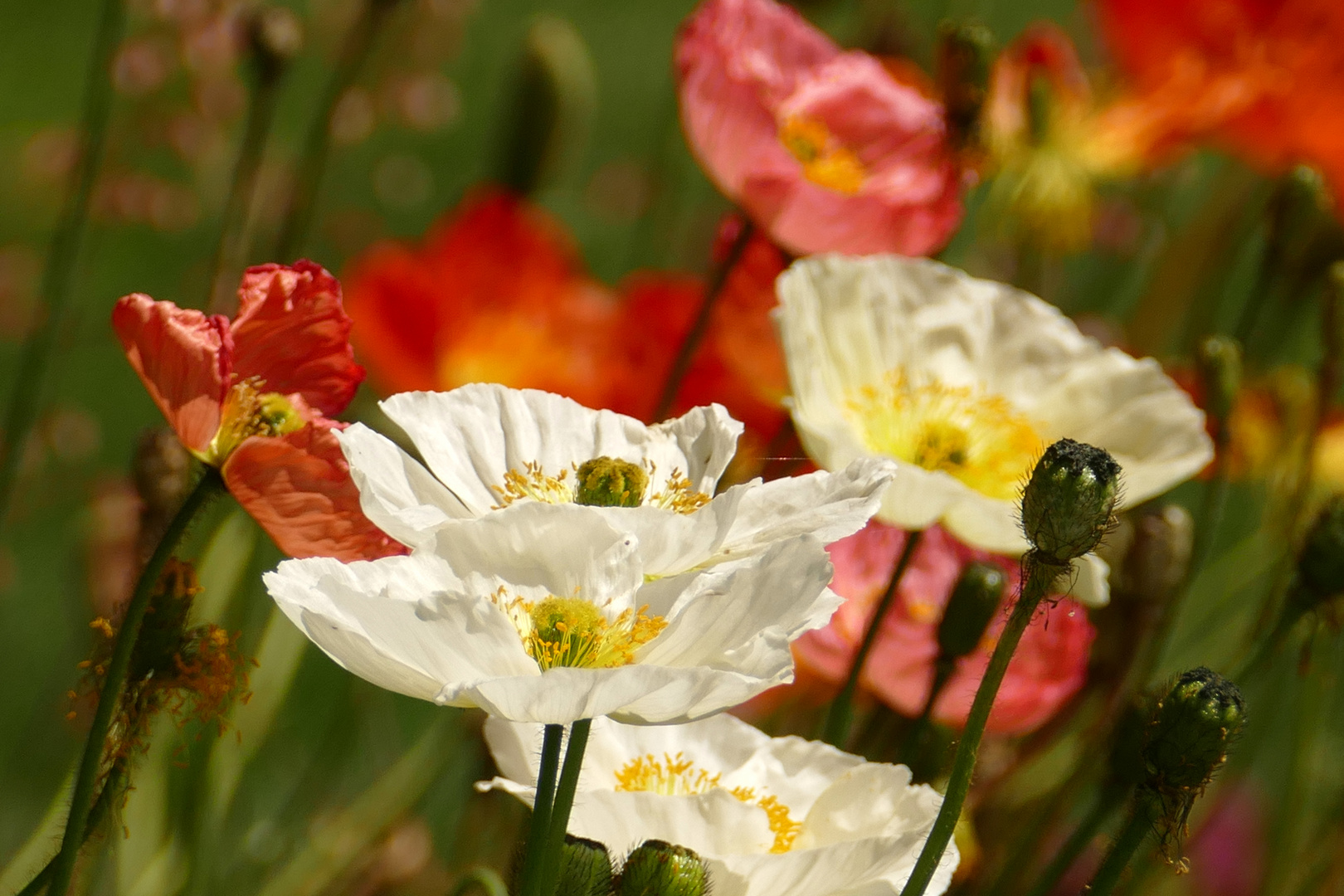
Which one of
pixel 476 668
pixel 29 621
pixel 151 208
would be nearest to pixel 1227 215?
pixel 151 208

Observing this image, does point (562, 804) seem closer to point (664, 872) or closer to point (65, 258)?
point (664, 872)

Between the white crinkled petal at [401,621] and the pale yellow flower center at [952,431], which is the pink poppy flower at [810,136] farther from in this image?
the white crinkled petal at [401,621]

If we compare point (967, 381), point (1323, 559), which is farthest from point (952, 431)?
point (1323, 559)

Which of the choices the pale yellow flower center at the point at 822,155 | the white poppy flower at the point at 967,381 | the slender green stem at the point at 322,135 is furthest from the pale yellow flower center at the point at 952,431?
the slender green stem at the point at 322,135

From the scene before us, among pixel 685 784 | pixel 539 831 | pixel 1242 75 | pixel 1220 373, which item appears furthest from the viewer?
pixel 1242 75

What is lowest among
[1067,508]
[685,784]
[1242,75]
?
[685,784]

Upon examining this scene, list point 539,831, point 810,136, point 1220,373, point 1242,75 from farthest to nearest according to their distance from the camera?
1. point 1242,75
2. point 810,136
3. point 1220,373
4. point 539,831

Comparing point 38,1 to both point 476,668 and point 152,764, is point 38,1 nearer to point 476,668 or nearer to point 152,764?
point 152,764
